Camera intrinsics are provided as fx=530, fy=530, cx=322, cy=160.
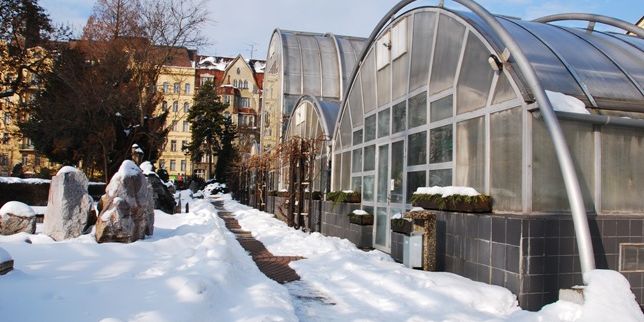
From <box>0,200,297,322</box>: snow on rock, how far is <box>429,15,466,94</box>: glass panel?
172 inches

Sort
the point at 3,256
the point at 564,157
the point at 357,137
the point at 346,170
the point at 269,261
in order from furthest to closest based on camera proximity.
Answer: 1. the point at 346,170
2. the point at 357,137
3. the point at 269,261
4. the point at 564,157
5. the point at 3,256

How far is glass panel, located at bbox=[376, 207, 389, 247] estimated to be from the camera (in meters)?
11.6

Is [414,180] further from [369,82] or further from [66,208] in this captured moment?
[66,208]

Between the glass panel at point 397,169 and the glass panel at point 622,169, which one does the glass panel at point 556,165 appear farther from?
the glass panel at point 397,169

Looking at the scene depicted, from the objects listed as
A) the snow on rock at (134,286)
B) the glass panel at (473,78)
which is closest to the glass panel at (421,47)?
the glass panel at (473,78)

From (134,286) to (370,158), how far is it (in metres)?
7.48

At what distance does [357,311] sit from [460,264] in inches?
83.1

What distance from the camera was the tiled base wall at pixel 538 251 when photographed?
6.43 meters

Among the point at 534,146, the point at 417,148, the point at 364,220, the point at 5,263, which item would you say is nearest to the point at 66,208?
the point at 5,263

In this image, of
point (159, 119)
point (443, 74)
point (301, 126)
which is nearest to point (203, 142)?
point (159, 119)

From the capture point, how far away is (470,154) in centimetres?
798

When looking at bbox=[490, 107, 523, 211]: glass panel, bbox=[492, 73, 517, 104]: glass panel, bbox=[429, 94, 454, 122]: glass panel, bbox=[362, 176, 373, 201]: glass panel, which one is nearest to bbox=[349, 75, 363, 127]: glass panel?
bbox=[362, 176, 373, 201]: glass panel

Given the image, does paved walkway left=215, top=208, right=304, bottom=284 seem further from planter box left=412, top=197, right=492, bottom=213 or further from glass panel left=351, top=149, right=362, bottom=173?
glass panel left=351, top=149, right=362, bottom=173

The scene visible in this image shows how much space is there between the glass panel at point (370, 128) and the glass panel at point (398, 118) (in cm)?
131
